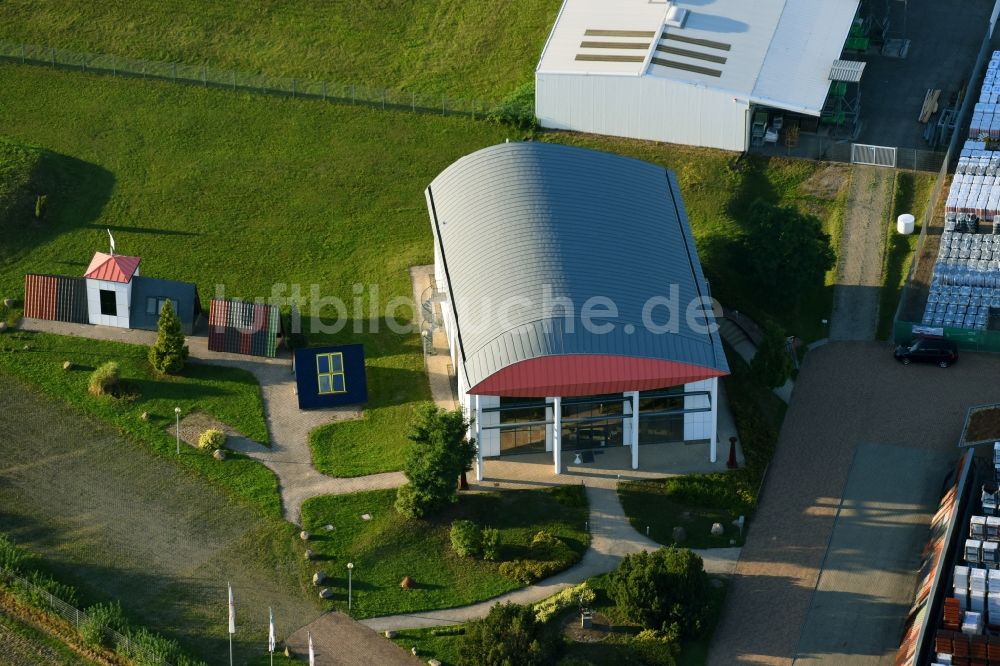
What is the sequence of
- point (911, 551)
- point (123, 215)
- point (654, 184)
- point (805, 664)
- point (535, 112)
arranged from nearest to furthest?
point (805, 664) < point (911, 551) < point (654, 184) < point (123, 215) < point (535, 112)

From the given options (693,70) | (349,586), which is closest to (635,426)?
(349,586)

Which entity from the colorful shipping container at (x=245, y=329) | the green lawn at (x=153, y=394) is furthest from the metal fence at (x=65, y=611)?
the colorful shipping container at (x=245, y=329)

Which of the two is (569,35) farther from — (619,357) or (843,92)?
(619,357)

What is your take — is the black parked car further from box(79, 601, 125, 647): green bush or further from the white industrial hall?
box(79, 601, 125, 647): green bush

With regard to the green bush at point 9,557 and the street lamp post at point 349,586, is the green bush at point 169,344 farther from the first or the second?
the street lamp post at point 349,586

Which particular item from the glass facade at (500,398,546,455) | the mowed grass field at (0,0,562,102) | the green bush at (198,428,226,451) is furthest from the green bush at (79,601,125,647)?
the mowed grass field at (0,0,562,102)

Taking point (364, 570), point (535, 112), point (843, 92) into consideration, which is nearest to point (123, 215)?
point (535, 112)
